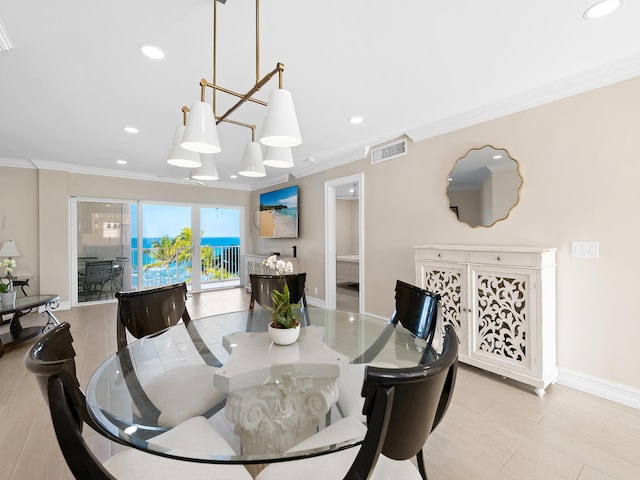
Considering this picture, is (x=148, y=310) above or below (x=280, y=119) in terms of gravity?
below

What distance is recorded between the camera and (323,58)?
202 cm

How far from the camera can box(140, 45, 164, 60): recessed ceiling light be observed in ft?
6.16

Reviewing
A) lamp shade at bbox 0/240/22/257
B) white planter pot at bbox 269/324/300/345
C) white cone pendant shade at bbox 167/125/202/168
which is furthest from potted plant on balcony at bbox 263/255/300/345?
lamp shade at bbox 0/240/22/257

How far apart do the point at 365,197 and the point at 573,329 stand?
2.57 m

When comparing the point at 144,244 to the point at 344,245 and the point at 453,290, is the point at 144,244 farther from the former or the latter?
the point at 453,290

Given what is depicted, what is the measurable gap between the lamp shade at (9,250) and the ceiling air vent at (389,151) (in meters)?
5.53

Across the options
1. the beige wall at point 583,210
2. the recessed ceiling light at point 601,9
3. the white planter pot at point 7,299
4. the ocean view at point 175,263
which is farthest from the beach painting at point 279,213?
the recessed ceiling light at point 601,9

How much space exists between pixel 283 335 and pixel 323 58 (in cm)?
186

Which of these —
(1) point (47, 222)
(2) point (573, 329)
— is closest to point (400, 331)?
(2) point (573, 329)

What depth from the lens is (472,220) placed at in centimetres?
290

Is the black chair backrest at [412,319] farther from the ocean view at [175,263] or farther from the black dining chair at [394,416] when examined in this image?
the ocean view at [175,263]

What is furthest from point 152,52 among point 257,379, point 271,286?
point 257,379

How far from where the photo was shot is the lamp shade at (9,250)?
14.3 feet

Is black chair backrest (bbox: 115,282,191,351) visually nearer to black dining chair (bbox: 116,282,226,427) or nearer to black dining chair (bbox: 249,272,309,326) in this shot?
black dining chair (bbox: 116,282,226,427)
